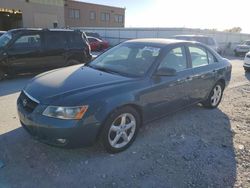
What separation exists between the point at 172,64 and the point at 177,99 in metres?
0.65

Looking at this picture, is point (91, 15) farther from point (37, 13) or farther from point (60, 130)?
point (60, 130)

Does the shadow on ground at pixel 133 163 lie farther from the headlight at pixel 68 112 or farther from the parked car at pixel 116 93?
the headlight at pixel 68 112

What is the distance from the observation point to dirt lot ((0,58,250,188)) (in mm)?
3166

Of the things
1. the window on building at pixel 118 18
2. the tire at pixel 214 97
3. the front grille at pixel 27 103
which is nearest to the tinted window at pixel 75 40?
the tire at pixel 214 97

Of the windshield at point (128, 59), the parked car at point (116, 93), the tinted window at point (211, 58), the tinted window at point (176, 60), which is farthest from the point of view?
the tinted window at point (211, 58)

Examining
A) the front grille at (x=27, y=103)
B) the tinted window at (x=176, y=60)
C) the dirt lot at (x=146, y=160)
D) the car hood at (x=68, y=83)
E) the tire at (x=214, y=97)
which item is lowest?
the dirt lot at (x=146, y=160)

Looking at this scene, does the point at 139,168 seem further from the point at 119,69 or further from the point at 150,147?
the point at 119,69

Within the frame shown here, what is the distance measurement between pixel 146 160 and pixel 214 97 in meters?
3.04

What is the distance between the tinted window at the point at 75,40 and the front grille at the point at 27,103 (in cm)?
576

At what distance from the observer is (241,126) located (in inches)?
201

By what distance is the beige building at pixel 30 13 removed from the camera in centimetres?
3369

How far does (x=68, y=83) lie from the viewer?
3.73m

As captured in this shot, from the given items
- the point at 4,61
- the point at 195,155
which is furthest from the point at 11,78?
the point at 195,155

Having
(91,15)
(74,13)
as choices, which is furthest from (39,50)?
(91,15)
